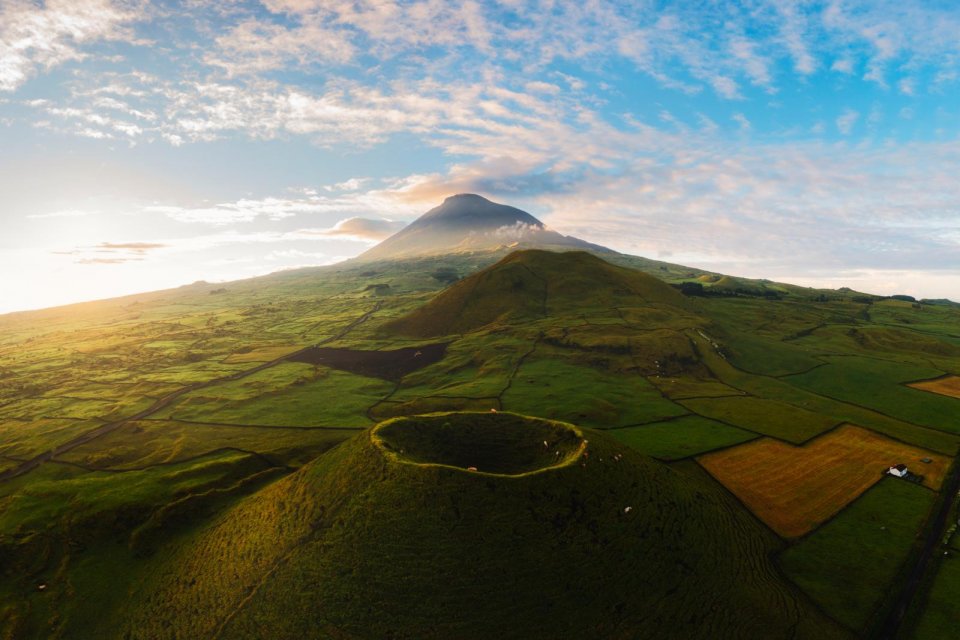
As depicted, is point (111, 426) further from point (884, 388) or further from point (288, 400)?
point (884, 388)

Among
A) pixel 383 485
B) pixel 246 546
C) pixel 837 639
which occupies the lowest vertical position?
pixel 837 639

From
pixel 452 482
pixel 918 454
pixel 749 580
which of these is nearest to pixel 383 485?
pixel 452 482

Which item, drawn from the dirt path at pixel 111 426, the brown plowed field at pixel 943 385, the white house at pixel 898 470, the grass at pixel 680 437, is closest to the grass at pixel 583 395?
the grass at pixel 680 437

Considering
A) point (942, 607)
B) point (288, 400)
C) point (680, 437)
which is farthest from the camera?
point (288, 400)

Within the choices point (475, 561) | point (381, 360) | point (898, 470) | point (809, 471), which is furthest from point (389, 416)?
point (898, 470)

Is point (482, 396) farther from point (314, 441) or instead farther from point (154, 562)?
point (154, 562)

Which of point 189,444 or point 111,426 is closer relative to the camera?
point 189,444

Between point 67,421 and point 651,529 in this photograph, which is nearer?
point 651,529
